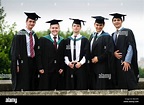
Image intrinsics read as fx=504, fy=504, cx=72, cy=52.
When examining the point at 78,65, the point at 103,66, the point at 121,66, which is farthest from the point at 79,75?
the point at 121,66

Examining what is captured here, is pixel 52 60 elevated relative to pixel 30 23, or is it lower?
lower

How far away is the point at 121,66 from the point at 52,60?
39.2 inches

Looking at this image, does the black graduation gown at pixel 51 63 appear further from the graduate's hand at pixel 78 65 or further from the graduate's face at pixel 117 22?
the graduate's face at pixel 117 22

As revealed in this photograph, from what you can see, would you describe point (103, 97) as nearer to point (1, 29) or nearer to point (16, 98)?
point (16, 98)

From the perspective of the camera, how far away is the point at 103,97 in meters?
7.18

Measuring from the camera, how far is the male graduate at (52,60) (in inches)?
286

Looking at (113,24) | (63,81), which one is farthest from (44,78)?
(113,24)

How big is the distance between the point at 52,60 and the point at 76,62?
1.14 ft

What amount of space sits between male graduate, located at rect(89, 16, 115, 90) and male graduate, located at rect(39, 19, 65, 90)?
447 millimetres

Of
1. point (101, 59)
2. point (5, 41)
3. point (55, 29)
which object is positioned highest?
point (55, 29)

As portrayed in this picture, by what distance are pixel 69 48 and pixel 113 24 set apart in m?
0.72

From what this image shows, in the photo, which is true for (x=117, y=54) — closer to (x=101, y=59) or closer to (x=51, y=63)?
(x=101, y=59)

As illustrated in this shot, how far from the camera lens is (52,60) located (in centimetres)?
727

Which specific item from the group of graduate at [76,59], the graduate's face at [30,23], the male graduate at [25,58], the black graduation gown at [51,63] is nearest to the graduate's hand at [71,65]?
the group of graduate at [76,59]
